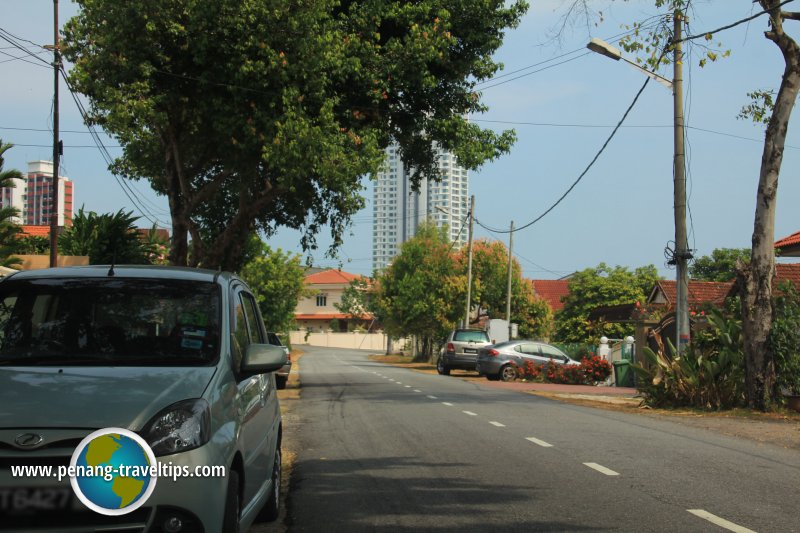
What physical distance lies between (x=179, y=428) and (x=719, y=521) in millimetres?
4150

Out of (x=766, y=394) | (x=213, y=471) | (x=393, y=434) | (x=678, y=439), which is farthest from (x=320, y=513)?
(x=766, y=394)

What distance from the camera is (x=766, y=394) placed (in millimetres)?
16344

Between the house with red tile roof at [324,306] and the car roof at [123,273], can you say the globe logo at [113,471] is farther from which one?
the house with red tile roof at [324,306]

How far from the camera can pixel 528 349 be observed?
1250 inches

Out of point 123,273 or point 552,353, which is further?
point 552,353

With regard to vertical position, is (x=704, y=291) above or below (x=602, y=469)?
above

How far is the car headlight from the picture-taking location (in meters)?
4.08

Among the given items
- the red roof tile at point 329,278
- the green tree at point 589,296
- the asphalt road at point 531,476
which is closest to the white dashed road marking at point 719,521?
the asphalt road at point 531,476

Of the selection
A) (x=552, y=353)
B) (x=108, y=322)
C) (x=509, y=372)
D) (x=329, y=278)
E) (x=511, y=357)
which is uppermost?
(x=329, y=278)

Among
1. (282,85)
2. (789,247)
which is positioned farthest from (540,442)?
(789,247)

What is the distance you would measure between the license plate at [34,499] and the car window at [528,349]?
92.9 ft

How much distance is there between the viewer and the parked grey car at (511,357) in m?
31.2

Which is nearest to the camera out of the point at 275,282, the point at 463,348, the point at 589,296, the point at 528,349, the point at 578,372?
the point at 578,372

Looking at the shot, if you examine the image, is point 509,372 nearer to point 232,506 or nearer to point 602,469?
point 602,469
